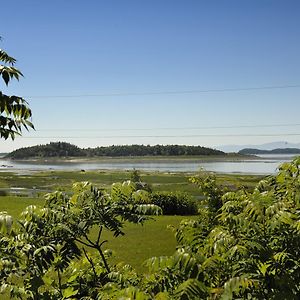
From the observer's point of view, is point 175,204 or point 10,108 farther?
point 175,204

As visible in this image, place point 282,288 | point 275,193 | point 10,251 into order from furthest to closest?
point 275,193
point 10,251
point 282,288

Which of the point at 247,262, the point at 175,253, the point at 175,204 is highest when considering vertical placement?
the point at 175,253

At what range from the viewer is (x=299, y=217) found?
3.49 meters

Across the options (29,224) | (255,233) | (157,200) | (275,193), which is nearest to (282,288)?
(255,233)

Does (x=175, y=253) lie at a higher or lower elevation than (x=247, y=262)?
higher

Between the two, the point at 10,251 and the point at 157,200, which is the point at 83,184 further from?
the point at 157,200

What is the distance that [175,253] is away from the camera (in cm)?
291

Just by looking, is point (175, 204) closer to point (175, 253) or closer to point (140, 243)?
point (140, 243)

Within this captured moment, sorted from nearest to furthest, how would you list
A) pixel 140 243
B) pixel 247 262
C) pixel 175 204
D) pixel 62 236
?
pixel 247 262, pixel 62 236, pixel 140 243, pixel 175 204

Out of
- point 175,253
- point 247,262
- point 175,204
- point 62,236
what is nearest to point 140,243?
point 175,204

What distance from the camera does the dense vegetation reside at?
2.97 m

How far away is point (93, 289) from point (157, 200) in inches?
922

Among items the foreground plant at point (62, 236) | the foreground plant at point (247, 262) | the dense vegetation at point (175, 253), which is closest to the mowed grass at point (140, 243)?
the foreground plant at point (62, 236)

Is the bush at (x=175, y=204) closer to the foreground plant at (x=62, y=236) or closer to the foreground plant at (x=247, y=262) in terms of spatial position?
the foreground plant at (x=62, y=236)
